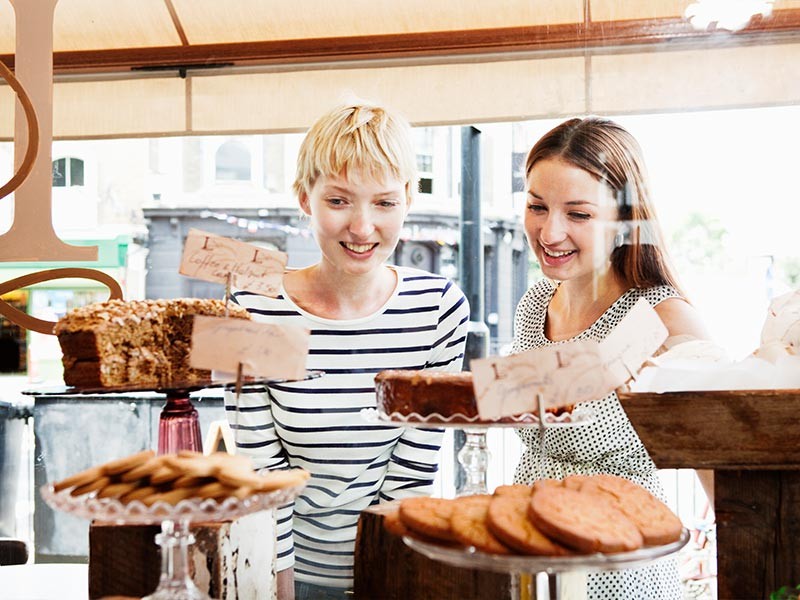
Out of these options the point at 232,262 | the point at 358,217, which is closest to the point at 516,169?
the point at 358,217

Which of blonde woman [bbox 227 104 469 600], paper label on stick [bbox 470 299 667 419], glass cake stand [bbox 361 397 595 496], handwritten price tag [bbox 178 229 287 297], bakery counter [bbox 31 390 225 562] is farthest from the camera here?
bakery counter [bbox 31 390 225 562]

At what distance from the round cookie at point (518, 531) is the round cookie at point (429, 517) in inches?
1.9

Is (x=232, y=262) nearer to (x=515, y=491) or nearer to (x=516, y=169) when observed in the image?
(x=515, y=491)

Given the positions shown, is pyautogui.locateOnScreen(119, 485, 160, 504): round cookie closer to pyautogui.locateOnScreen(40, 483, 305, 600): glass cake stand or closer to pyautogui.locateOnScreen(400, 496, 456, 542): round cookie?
pyautogui.locateOnScreen(40, 483, 305, 600): glass cake stand

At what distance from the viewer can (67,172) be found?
2.37 meters

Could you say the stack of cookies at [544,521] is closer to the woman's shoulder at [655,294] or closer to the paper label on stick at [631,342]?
the paper label on stick at [631,342]

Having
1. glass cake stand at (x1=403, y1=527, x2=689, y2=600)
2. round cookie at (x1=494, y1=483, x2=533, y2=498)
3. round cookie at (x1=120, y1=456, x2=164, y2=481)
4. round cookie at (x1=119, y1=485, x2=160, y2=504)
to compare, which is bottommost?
glass cake stand at (x1=403, y1=527, x2=689, y2=600)

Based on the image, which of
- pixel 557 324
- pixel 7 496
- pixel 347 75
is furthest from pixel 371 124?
pixel 7 496

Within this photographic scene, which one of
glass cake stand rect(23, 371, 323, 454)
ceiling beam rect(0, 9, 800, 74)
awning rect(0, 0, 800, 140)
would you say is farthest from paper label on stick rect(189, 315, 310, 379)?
ceiling beam rect(0, 9, 800, 74)

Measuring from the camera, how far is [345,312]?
1649 millimetres

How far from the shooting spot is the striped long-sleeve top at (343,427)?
1.58 metres

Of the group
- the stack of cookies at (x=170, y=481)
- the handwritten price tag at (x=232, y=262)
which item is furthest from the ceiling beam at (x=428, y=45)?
the stack of cookies at (x=170, y=481)

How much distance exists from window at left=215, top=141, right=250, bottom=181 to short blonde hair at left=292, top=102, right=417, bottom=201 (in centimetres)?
121

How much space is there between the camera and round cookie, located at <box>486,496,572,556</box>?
874 mm
